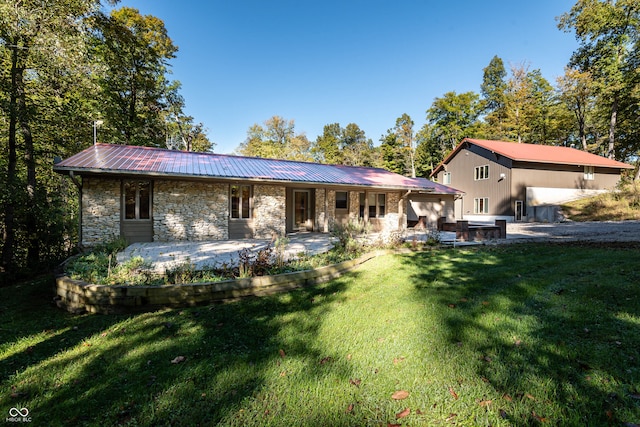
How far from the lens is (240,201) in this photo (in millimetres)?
11047

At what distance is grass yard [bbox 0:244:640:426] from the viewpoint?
1993mm

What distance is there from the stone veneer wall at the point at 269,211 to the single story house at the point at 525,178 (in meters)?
15.2

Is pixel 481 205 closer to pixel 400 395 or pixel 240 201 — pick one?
pixel 240 201

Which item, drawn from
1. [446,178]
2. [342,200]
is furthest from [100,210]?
[446,178]

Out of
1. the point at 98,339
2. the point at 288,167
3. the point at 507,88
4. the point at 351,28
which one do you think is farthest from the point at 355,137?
the point at 98,339

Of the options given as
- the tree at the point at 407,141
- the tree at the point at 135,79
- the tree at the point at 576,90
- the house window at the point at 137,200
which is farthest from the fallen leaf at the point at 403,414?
the tree at the point at 576,90

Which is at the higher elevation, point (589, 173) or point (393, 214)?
point (589, 173)

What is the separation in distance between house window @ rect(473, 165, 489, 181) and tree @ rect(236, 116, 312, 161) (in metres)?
20.3

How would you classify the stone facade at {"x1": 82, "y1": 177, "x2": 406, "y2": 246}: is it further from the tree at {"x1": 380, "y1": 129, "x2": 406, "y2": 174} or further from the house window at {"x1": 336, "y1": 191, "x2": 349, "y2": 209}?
the tree at {"x1": 380, "y1": 129, "x2": 406, "y2": 174}

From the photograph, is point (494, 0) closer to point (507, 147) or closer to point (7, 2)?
point (507, 147)

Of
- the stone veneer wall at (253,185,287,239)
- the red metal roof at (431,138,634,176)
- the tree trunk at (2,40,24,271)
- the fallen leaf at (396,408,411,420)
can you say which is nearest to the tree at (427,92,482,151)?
the red metal roof at (431,138,634,176)

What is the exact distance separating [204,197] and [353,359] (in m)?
9.32

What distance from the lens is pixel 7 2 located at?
7008 millimetres

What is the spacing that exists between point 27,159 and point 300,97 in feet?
67.4
